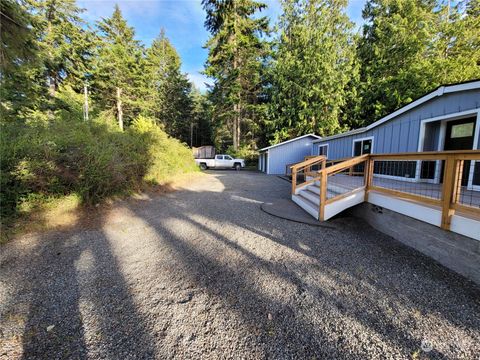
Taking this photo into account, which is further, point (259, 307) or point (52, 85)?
point (52, 85)

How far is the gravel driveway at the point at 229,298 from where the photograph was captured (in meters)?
1.60

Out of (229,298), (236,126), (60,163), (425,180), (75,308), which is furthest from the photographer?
(236,126)

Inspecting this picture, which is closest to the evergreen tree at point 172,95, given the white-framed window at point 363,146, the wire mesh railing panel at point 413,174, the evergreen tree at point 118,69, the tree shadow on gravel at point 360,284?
the evergreen tree at point 118,69

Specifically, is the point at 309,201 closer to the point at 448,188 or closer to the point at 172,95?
the point at 448,188

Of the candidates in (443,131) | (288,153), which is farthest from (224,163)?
(443,131)

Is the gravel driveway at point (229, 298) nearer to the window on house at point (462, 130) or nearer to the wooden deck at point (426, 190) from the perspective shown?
the wooden deck at point (426, 190)

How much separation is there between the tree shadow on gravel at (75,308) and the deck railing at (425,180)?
12.1ft

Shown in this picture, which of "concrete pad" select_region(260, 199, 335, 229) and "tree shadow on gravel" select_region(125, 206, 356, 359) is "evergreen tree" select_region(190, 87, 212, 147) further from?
"tree shadow on gravel" select_region(125, 206, 356, 359)

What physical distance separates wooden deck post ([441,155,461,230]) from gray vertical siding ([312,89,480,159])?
3.14 m

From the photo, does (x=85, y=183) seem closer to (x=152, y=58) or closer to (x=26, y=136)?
(x=26, y=136)

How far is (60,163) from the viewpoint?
4.30 metres

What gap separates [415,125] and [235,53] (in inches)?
709

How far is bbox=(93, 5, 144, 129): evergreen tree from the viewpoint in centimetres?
1880

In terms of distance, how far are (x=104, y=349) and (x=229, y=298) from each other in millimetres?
1111
